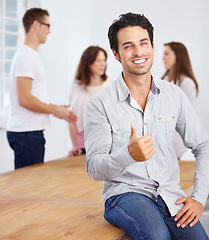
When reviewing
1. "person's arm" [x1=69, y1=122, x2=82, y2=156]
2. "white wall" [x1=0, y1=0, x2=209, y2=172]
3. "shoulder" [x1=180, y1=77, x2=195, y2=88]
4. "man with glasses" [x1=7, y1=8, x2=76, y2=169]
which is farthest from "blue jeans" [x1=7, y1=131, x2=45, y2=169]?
"white wall" [x1=0, y1=0, x2=209, y2=172]

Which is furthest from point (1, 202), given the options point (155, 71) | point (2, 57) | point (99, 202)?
point (155, 71)

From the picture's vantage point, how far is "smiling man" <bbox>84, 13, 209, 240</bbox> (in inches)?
63.8

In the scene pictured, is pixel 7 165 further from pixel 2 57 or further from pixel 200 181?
pixel 200 181

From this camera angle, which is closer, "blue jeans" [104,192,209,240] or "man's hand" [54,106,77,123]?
"blue jeans" [104,192,209,240]

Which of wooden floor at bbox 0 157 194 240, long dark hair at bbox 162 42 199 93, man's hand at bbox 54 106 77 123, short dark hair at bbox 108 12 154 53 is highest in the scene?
short dark hair at bbox 108 12 154 53

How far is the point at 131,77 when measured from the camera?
1.78 metres

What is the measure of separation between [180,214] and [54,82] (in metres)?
3.78

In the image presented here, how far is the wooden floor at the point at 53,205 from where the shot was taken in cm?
170

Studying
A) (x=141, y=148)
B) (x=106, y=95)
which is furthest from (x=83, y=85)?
(x=141, y=148)

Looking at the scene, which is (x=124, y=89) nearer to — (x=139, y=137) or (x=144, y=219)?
(x=139, y=137)

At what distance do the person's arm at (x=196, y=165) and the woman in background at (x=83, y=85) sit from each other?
5.64 ft

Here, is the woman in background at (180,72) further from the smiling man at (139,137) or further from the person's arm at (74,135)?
the smiling man at (139,137)

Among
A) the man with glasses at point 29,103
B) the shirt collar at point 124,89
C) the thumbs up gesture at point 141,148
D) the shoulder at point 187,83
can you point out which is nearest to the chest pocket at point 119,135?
the shirt collar at point 124,89

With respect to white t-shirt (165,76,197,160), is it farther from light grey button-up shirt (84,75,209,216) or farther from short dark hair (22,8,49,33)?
light grey button-up shirt (84,75,209,216)
